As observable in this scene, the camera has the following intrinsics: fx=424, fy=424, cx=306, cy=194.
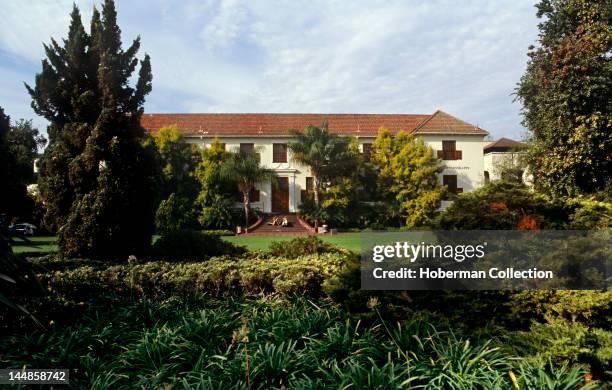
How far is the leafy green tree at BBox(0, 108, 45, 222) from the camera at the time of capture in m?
16.4

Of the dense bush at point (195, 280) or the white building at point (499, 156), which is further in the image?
the white building at point (499, 156)

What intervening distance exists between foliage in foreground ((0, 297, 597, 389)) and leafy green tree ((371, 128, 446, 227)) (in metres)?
22.4

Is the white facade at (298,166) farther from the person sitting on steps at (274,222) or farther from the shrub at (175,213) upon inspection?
the shrub at (175,213)

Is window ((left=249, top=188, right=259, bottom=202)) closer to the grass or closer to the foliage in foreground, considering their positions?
the grass

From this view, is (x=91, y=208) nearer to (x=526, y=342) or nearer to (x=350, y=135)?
(x=526, y=342)

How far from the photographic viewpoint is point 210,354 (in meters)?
3.59

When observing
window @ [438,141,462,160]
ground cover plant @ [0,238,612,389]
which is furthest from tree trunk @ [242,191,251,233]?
ground cover plant @ [0,238,612,389]

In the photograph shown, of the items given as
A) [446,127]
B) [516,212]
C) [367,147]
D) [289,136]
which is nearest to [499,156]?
[446,127]

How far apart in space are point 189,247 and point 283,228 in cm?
1713

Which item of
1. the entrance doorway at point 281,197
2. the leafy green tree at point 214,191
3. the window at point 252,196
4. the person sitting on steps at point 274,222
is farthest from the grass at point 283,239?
the entrance doorway at point 281,197

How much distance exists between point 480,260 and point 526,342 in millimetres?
1117

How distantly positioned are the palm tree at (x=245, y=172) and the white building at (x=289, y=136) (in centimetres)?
214

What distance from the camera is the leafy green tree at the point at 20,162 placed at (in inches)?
644

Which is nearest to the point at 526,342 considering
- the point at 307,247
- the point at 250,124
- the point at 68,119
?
the point at 307,247
